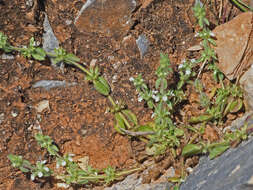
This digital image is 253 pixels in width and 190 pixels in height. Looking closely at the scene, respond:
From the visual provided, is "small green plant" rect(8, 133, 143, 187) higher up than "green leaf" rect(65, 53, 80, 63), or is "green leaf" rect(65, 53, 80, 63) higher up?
"green leaf" rect(65, 53, 80, 63)

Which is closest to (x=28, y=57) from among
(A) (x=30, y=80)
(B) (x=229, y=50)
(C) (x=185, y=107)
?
A: (A) (x=30, y=80)

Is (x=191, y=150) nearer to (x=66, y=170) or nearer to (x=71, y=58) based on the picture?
(x=66, y=170)

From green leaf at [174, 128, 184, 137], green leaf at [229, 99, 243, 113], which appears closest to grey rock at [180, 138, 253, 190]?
green leaf at [174, 128, 184, 137]

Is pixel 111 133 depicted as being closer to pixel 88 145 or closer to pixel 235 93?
pixel 88 145

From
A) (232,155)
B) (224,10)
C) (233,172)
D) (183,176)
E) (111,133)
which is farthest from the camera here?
(224,10)

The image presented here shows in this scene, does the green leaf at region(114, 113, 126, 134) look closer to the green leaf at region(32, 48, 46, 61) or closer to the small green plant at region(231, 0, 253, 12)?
the green leaf at region(32, 48, 46, 61)

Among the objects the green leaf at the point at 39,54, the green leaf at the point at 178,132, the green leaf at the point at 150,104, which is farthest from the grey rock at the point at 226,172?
the green leaf at the point at 39,54
